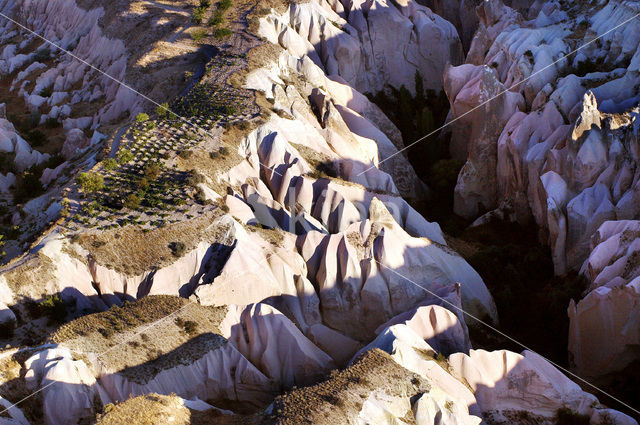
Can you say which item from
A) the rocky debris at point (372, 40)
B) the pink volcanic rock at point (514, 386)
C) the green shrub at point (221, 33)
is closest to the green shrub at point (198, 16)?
the green shrub at point (221, 33)

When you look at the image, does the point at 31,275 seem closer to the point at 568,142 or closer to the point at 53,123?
the point at 53,123

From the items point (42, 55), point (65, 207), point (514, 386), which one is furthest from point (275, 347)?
point (42, 55)

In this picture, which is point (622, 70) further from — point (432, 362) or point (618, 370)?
point (432, 362)

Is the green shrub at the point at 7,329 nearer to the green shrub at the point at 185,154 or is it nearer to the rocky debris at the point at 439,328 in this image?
the green shrub at the point at 185,154

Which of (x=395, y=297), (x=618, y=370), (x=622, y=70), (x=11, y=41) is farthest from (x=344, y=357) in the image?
(x=11, y=41)

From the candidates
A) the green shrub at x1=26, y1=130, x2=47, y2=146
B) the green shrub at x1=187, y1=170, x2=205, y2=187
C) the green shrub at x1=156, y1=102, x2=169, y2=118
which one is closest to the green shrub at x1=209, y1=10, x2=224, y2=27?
the green shrub at x1=156, y1=102, x2=169, y2=118
